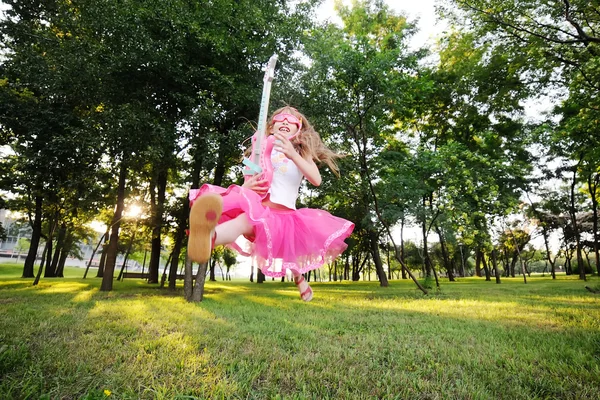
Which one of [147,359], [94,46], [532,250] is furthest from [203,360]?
[532,250]

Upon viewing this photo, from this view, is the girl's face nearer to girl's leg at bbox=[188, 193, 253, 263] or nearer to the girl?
the girl

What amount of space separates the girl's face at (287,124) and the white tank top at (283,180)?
0.85 feet

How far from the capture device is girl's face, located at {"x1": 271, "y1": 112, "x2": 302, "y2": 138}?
3.30 meters

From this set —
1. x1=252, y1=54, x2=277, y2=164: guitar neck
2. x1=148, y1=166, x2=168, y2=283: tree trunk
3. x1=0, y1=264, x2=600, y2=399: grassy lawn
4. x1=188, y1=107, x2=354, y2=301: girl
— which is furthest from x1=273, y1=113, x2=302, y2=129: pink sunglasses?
x1=148, y1=166, x2=168, y2=283: tree trunk

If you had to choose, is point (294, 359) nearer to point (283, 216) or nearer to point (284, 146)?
point (283, 216)

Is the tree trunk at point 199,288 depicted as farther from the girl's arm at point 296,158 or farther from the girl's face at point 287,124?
the girl's arm at point 296,158

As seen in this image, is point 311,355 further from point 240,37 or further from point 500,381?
point 240,37

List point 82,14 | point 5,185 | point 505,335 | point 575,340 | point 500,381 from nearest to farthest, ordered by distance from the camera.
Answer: point 500,381 < point 575,340 < point 505,335 < point 82,14 < point 5,185

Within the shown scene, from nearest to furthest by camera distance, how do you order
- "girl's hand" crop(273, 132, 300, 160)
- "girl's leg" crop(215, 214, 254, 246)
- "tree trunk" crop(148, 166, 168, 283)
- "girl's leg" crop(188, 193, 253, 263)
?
"girl's leg" crop(188, 193, 253, 263) → "girl's leg" crop(215, 214, 254, 246) → "girl's hand" crop(273, 132, 300, 160) → "tree trunk" crop(148, 166, 168, 283)

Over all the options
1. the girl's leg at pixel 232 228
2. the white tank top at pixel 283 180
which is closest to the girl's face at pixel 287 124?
the white tank top at pixel 283 180

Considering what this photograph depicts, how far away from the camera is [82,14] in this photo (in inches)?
389

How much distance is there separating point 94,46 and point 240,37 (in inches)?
169

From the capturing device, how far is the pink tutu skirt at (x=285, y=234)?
296 centimetres

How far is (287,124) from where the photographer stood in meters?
3.33
